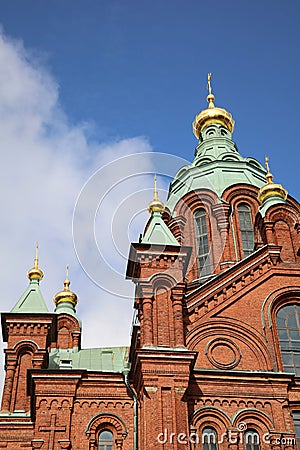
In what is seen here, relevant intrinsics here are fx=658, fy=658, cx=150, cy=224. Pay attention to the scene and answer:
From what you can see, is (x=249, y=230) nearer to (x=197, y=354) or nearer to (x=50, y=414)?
(x=197, y=354)

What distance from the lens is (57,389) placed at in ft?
65.8

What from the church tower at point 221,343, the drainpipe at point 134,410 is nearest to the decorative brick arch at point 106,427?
the drainpipe at point 134,410

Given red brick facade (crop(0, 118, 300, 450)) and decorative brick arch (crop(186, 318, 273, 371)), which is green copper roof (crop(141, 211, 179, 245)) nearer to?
red brick facade (crop(0, 118, 300, 450))

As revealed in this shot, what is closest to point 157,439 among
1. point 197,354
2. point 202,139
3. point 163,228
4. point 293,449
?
point 197,354

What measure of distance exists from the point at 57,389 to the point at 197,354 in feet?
14.8

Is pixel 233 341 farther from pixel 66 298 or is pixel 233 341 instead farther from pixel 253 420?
pixel 66 298

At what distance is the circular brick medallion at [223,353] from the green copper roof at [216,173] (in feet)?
38.2

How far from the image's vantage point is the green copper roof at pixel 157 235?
2169 centimetres

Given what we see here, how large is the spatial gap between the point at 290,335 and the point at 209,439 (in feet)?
15.4

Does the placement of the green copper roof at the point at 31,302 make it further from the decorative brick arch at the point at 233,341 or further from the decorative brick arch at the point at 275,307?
the decorative brick arch at the point at 275,307

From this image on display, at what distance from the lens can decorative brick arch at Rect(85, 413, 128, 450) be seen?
19.6m

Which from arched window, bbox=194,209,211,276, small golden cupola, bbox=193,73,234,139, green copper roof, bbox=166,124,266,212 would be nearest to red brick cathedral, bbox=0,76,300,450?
arched window, bbox=194,209,211,276

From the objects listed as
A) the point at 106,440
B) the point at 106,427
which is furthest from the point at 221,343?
the point at 106,440

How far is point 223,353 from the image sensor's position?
20.4 m
